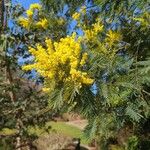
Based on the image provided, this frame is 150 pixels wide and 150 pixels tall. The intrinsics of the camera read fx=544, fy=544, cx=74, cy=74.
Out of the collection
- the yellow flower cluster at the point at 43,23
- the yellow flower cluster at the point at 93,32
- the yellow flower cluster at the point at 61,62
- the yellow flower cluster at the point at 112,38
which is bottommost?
the yellow flower cluster at the point at 61,62

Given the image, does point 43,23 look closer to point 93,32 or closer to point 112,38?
point 93,32

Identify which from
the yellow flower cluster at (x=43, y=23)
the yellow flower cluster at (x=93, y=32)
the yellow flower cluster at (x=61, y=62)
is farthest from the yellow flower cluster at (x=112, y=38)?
the yellow flower cluster at (x=43, y=23)

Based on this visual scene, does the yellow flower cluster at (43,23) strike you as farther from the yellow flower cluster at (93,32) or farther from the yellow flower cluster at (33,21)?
the yellow flower cluster at (93,32)

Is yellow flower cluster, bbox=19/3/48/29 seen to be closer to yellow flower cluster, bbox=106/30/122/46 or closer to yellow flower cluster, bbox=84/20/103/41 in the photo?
yellow flower cluster, bbox=84/20/103/41

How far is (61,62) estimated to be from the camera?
3746 mm

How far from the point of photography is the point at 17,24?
335 inches

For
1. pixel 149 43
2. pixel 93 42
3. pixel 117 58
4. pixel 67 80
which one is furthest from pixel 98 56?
pixel 149 43

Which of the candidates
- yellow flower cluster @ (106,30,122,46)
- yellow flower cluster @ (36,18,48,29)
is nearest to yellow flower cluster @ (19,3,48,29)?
yellow flower cluster @ (36,18,48,29)

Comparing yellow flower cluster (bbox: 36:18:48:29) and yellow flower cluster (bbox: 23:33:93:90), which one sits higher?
yellow flower cluster (bbox: 36:18:48:29)

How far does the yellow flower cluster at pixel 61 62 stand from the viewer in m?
3.71

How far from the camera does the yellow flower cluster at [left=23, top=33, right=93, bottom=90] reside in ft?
12.2

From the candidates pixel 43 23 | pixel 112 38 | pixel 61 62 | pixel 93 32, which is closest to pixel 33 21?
pixel 43 23

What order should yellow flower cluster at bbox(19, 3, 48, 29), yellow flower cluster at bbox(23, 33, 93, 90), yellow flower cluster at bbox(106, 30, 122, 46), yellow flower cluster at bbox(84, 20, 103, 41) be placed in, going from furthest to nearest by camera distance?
yellow flower cluster at bbox(19, 3, 48, 29) → yellow flower cluster at bbox(84, 20, 103, 41) → yellow flower cluster at bbox(106, 30, 122, 46) → yellow flower cluster at bbox(23, 33, 93, 90)

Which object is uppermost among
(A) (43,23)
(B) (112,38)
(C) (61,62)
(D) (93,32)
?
(A) (43,23)
